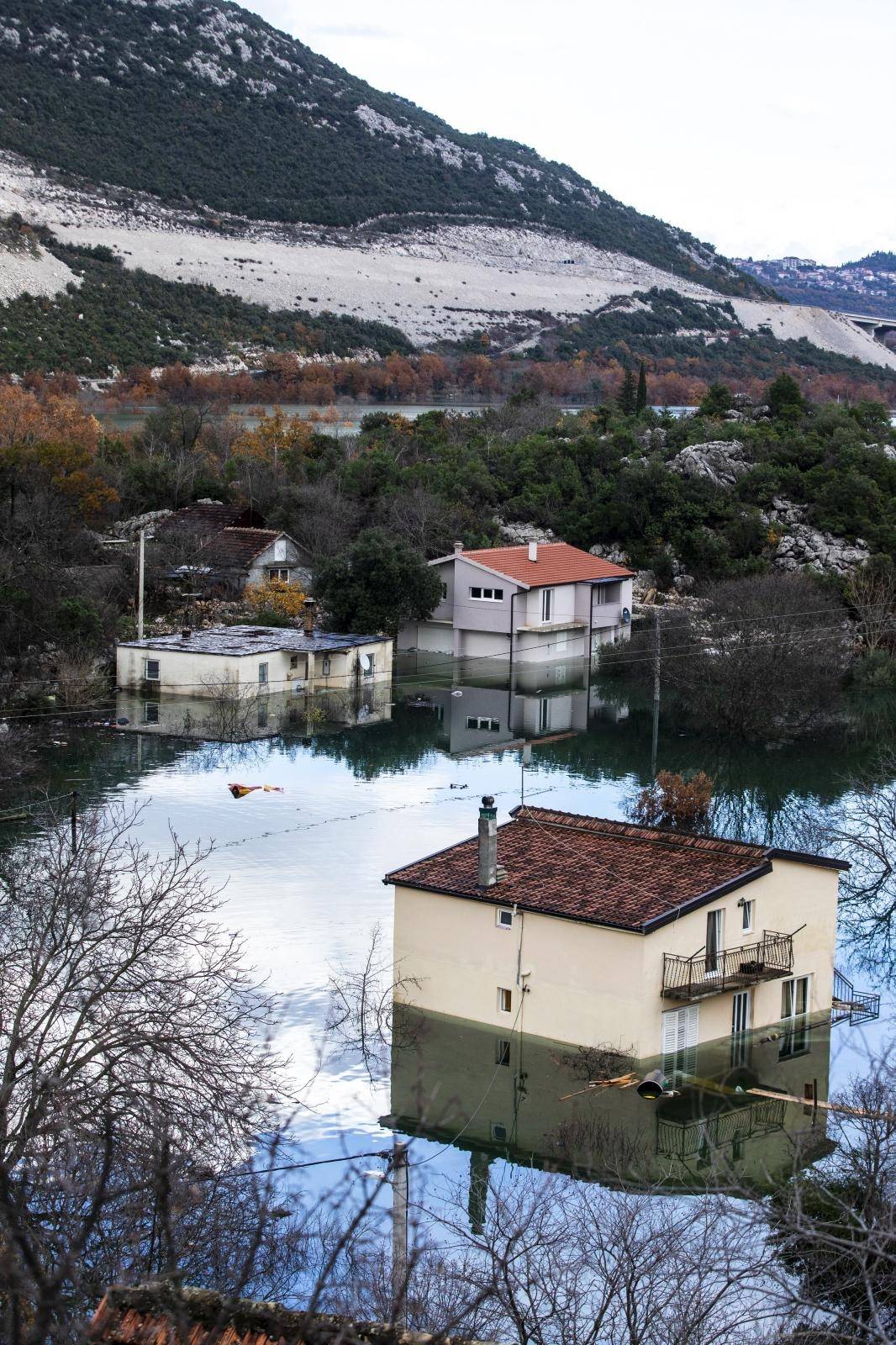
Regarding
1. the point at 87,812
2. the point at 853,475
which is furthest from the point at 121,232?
the point at 87,812

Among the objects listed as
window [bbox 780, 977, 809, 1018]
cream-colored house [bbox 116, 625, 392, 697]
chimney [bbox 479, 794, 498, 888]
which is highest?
chimney [bbox 479, 794, 498, 888]

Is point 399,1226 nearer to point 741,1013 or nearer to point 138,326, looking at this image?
point 741,1013

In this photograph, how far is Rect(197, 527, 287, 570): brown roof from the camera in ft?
142

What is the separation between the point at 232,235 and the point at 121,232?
960cm

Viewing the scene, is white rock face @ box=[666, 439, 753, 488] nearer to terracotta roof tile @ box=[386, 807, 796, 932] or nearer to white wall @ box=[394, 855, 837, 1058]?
terracotta roof tile @ box=[386, 807, 796, 932]

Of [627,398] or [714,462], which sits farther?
[627,398]

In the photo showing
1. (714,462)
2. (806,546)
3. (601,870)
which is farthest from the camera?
(714,462)

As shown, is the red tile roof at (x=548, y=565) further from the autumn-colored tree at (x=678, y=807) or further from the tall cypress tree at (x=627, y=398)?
the tall cypress tree at (x=627, y=398)

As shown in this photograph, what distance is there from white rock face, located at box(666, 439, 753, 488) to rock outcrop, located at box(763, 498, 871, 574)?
6.18 ft

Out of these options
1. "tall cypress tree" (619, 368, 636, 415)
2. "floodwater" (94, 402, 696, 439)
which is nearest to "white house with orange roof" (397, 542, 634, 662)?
"floodwater" (94, 402, 696, 439)

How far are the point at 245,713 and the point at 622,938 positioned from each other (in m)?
17.1

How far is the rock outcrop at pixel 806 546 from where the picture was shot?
46.0m

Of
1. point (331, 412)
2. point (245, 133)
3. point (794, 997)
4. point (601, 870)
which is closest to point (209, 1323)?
point (601, 870)

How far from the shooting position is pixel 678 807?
2555 centimetres
